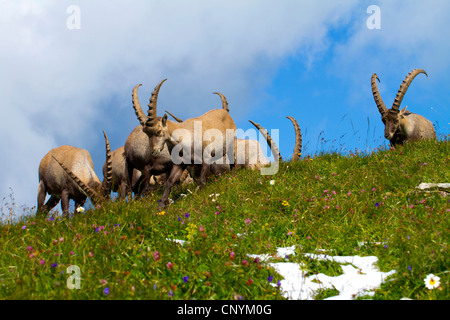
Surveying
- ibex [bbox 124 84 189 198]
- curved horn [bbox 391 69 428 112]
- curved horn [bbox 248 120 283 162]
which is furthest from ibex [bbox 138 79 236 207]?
curved horn [bbox 391 69 428 112]

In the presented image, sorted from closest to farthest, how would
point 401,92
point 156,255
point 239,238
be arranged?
1. point 156,255
2. point 239,238
3. point 401,92

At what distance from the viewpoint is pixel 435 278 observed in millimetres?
4703

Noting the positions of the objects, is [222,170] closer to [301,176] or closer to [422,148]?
[301,176]

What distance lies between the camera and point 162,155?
12.1 meters

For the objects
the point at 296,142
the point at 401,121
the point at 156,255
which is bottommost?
the point at 156,255

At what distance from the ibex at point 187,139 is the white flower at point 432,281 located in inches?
233

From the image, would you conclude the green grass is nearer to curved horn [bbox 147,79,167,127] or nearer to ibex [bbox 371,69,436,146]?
curved horn [bbox 147,79,167,127]

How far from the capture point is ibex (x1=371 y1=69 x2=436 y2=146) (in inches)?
532

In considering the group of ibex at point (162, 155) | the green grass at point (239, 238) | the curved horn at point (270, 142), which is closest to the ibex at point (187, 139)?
the group of ibex at point (162, 155)

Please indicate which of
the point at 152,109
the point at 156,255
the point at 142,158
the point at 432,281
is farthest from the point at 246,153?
the point at 432,281

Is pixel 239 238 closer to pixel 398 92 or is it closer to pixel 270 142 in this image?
pixel 270 142

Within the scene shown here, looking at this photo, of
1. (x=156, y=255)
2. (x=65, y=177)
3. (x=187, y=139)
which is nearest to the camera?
(x=156, y=255)

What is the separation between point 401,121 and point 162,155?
25.2 feet
